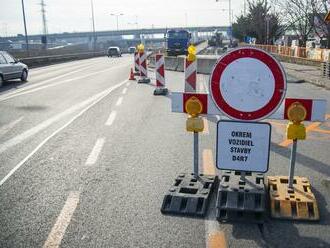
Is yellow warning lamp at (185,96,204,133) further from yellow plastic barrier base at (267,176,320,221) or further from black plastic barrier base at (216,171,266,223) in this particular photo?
yellow plastic barrier base at (267,176,320,221)

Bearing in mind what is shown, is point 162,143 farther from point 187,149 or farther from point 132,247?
point 132,247

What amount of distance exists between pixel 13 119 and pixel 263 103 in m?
8.38

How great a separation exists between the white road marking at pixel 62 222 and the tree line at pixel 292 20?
20.6 metres

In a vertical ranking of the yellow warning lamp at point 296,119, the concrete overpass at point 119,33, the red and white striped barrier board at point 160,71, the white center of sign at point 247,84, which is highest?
the white center of sign at point 247,84

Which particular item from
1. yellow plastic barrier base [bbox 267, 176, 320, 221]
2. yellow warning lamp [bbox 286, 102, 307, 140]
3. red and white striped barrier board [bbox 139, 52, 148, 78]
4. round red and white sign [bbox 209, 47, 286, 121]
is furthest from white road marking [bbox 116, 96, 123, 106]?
yellow warning lamp [bbox 286, 102, 307, 140]

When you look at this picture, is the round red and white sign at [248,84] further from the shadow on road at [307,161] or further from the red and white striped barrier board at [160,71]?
the red and white striped barrier board at [160,71]

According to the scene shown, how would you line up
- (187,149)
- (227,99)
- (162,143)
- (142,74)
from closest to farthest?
(227,99) → (187,149) → (162,143) → (142,74)

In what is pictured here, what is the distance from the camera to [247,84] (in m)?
4.53

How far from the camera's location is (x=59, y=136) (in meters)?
9.06

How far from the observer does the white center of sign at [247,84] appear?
446 centimetres

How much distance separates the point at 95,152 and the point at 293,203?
3.97 m

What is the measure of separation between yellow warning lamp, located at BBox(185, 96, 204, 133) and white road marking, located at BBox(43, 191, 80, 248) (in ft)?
5.59

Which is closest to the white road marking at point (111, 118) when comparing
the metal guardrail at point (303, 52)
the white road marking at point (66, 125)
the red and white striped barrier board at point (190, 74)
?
the white road marking at point (66, 125)

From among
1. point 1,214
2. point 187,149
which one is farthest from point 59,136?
point 1,214
